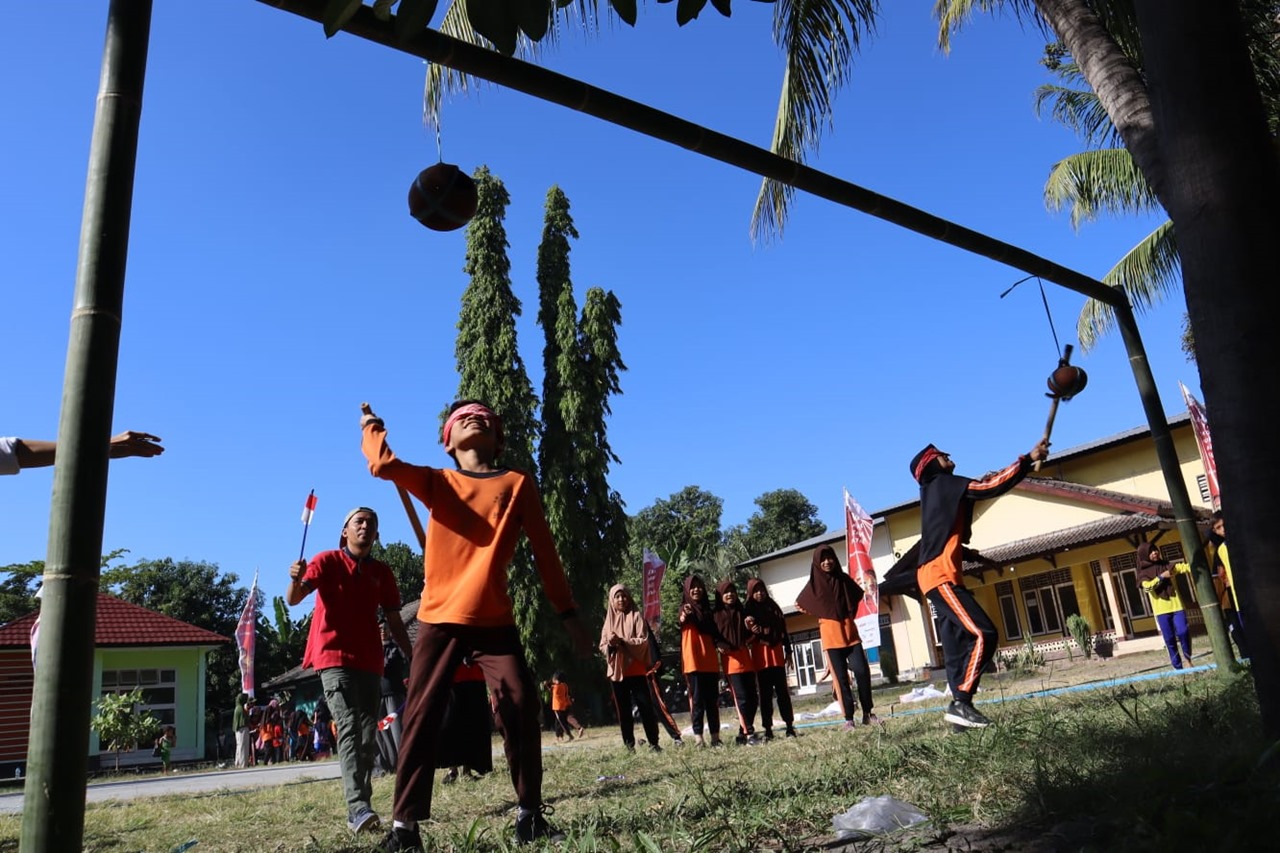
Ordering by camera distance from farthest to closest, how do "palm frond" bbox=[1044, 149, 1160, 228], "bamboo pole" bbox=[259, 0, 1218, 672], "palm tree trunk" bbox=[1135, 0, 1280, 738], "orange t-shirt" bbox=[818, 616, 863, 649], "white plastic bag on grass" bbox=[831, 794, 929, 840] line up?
1. "palm frond" bbox=[1044, 149, 1160, 228]
2. "orange t-shirt" bbox=[818, 616, 863, 649]
3. "bamboo pole" bbox=[259, 0, 1218, 672]
4. "palm tree trunk" bbox=[1135, 0, 1280, 738]
5. "white plastic bag on grass" bbox=[831, 794, 929, 840]

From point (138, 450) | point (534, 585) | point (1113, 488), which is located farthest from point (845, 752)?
point (1113, 488)

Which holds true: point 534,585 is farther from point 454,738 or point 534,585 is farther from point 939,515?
point 454,738

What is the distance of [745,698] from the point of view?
9938 millimetres

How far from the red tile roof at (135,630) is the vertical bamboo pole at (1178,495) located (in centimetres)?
2906

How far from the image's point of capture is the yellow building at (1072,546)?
2877 centimetres

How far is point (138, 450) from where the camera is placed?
3375 millimetres

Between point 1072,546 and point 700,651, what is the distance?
22.3 metres

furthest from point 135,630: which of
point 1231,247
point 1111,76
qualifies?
point 1231,247

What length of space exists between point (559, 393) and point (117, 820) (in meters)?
23.4

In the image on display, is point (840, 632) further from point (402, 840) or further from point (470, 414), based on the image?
point (402, 840)

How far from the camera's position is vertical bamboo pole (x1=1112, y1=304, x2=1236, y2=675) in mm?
8695

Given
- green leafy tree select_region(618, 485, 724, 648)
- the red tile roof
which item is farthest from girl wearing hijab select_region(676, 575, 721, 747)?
green leafy tree select_region(618, 485, 724, 648)

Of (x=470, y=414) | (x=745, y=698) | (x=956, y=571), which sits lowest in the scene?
(x=745, y=698)

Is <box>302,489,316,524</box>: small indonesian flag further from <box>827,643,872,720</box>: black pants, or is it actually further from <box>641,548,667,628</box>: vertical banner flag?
<box>641,548,667,628</box>: vertical banner flag
